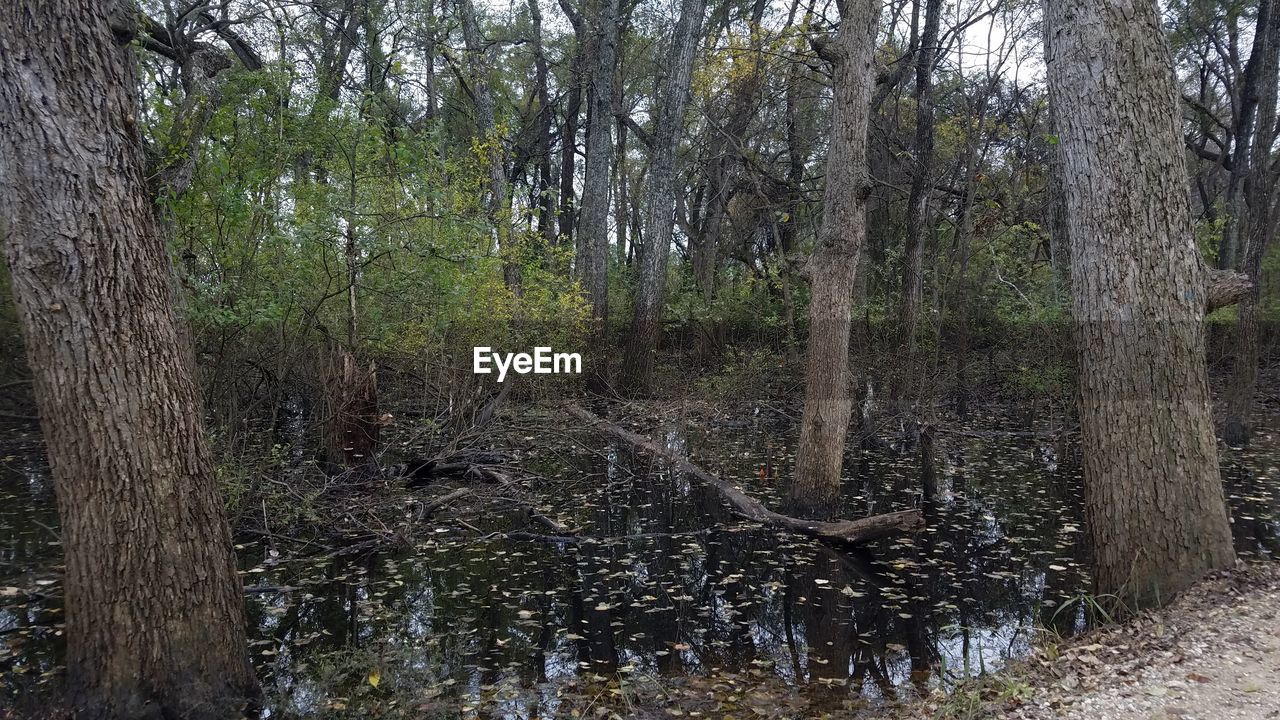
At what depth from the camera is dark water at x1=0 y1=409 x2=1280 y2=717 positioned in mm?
4727

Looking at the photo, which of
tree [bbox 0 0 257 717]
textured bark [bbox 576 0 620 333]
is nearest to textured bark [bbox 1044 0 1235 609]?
tree [bbox 0 0 257 717]

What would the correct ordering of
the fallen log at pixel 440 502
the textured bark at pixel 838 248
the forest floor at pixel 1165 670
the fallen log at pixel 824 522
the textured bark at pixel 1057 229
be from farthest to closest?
the textured bark at pixel 1057 229 → the fallen log at pixel 440 502 → the textured bark at pixel 838 248 → the fallen log at pixel 824 522 → the forest floor at pixel 1165 670

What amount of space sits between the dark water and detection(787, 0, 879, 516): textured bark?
105 cm

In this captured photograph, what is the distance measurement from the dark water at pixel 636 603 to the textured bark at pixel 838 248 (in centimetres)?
105

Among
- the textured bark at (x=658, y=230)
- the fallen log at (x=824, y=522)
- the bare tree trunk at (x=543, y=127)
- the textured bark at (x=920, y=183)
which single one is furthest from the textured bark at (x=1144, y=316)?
the bare tree trunk at (x=543, y=127)

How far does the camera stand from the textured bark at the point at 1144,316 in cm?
461

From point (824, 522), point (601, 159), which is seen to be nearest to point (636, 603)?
point (824, 522)

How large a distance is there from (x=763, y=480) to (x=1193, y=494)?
5676 millimetres

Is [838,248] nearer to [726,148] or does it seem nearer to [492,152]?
[492,152]

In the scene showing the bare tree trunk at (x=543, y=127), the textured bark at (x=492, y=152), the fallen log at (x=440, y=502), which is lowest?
the fallen log at (x=440, y=502)

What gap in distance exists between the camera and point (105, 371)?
11.5 feet

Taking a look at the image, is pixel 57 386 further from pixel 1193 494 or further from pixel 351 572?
pixel 1193 494

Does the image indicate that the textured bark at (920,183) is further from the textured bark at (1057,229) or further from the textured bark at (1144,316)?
the textured bark at (1144,316)

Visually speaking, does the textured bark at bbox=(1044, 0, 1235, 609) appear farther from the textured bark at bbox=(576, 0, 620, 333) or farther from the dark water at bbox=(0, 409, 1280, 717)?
the textured bark at bbox=(576, 0, 620, 333)
